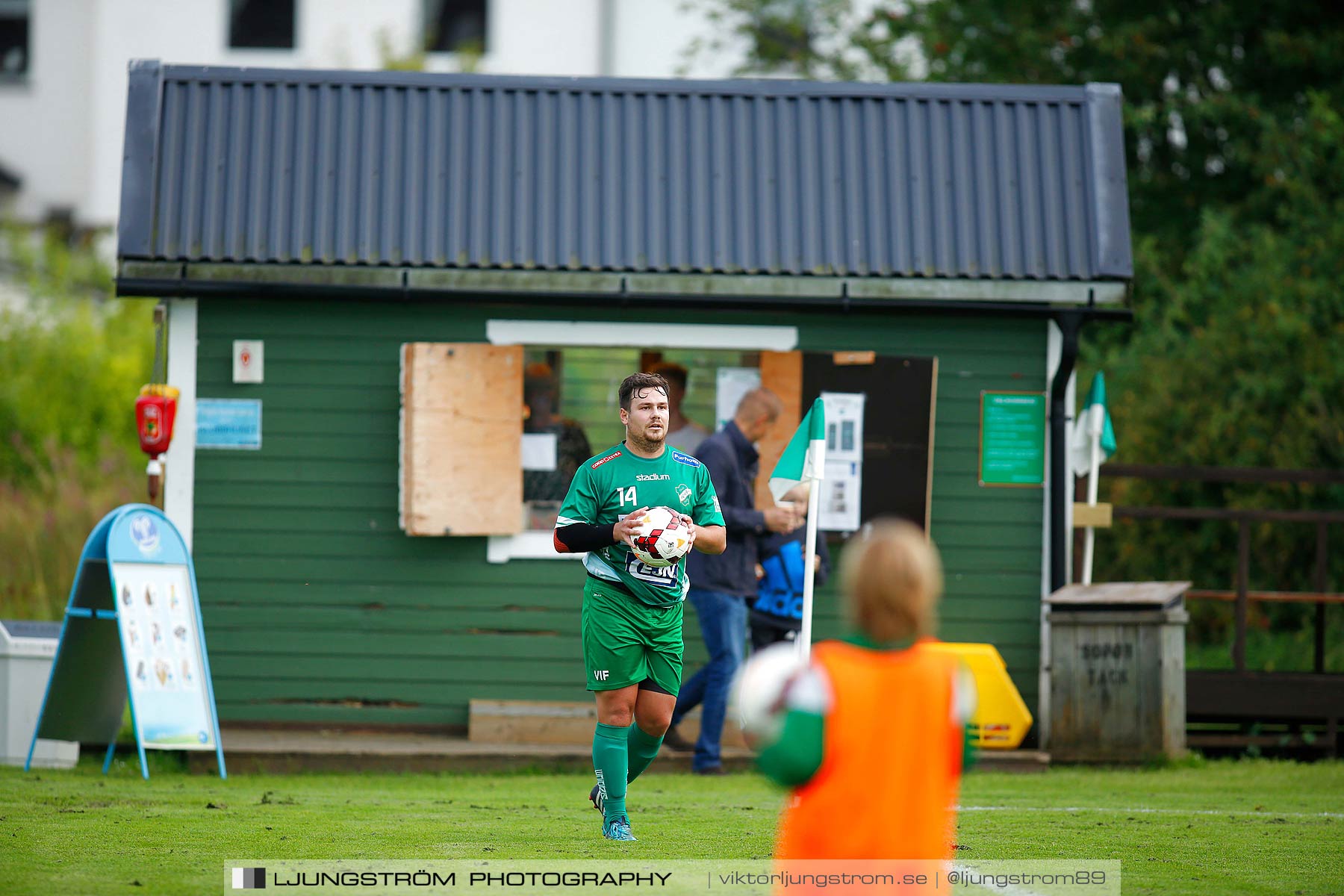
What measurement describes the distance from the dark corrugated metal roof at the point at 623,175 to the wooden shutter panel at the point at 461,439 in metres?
0.65

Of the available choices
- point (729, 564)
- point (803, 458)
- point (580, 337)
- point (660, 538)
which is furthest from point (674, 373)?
point (660, 538)

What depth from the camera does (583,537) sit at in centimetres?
643

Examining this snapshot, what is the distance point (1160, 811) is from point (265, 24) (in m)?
25.2

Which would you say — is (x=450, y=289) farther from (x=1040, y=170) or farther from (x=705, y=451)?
(x=1040, y=170)

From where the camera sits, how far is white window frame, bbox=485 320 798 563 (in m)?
10.4

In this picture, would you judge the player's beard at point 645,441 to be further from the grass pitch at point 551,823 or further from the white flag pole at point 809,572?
the grass pitch at point 551,823

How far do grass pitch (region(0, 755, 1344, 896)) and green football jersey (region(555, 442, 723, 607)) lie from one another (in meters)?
1.06

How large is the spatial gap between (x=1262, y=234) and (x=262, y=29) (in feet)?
65.1

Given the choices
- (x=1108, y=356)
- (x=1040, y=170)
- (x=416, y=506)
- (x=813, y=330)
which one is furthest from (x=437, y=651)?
(x=1108, y=356)

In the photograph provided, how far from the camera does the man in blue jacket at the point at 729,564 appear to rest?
9.29 meters

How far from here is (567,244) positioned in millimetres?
10258

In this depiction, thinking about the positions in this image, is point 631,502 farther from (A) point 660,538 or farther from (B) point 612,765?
(B) point 612,765

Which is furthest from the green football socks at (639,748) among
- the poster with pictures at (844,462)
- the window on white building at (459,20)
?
the window on white building at (459,20)

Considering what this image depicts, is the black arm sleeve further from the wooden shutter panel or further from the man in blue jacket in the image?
the wooden shutter panel
